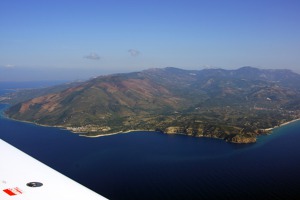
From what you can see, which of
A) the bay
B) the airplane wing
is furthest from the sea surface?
the airplane wing

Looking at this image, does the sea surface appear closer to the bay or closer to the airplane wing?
the bay

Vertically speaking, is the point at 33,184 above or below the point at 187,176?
above

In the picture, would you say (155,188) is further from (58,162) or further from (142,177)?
(58,162)

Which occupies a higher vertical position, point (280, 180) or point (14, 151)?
point (14, 151)

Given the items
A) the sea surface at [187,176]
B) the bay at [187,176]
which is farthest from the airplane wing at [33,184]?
the bay at [187,176]

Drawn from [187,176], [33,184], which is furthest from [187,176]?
[33,184]

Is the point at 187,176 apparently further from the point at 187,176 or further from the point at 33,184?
the point at 33,184

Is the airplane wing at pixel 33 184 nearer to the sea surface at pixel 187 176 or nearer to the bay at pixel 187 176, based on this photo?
the sea surface at pixel 187 176

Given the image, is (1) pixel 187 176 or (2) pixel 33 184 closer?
(2) pixel 33 184

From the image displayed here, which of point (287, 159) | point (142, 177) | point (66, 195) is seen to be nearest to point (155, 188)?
point (142, 177)
